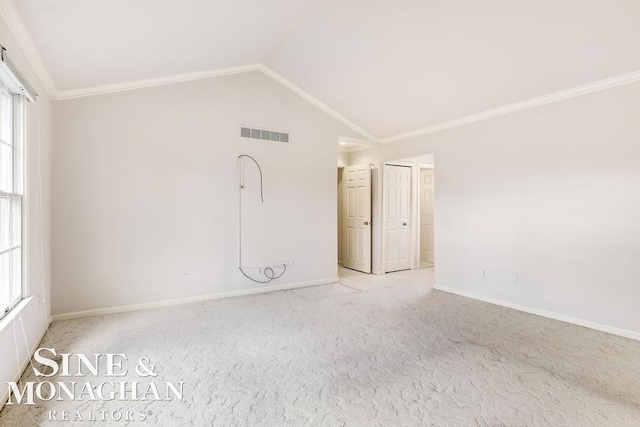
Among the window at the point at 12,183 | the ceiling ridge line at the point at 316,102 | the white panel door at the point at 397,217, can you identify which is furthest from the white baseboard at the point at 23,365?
the white panel door at the point at 397,217

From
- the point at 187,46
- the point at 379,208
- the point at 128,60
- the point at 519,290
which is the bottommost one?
the point at 519,290

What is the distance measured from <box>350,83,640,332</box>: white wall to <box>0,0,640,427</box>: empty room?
2cm

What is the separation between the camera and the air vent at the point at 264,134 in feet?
14.9

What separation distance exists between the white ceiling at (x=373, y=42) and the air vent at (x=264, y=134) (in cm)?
90

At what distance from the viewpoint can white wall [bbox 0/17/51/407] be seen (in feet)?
6.78

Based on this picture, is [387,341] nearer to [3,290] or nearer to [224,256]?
[224,256]

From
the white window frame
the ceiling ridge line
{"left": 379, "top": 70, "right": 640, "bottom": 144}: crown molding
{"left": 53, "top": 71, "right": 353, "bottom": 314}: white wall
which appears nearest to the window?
the white window frame

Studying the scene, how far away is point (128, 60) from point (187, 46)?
60cm

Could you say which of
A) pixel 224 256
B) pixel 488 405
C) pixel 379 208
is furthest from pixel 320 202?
pixel 488 405

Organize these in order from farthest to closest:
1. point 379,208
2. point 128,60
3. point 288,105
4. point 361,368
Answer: point 379,208 → point 288,105 → point 128,60 → point 361,368

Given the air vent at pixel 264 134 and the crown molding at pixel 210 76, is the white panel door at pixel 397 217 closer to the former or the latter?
the crown molding at pixel 210 76

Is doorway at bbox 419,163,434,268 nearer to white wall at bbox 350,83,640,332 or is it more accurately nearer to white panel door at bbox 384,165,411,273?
white panel door at bbox 384,165,411,273

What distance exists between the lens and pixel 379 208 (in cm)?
587

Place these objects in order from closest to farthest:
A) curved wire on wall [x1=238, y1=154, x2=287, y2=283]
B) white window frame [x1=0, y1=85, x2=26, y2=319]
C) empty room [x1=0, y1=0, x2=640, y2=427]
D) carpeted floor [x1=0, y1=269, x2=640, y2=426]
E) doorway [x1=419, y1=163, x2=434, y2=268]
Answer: carpeted floor [x1=0, y1=269, x2=640, y2=426] → empty room [x1=0, y1=0, x2=640, y2=427] → white window frame [x1=0, y1=85, x2=26, y2=319] → curved wire on wall [x1=238, y1=154, x2=287, y2=283] → doorway [x1=419, y1=163, x2=434, y2=268]
